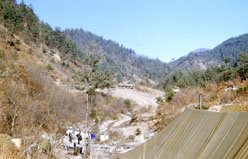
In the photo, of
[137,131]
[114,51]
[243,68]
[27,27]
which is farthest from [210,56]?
[137,131]

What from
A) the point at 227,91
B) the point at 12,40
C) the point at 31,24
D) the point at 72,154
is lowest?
the point at 72,154

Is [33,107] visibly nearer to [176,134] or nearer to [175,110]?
[175,110]

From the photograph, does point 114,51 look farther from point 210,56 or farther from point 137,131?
point 137,131

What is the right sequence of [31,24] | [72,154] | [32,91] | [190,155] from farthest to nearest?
[31,24], [32,91], [72,154], [190,155]

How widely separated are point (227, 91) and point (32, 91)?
1318cm

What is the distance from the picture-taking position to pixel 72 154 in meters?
15.8

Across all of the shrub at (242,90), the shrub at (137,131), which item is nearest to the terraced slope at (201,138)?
the shrub at (242,90)

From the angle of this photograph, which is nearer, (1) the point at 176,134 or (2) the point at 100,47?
(1) the point at 176,134

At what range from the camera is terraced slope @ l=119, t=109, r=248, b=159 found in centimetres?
578

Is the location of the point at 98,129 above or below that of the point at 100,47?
below

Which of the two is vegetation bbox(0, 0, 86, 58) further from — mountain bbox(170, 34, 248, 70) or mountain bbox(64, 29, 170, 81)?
mountain bbox(170, 34, 248, 70)

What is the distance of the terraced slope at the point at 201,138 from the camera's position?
5781mm

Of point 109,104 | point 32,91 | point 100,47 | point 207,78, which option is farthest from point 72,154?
point 100,47

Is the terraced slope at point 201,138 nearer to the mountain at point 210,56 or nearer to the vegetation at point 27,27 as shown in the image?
the vegetation at point 27,27
